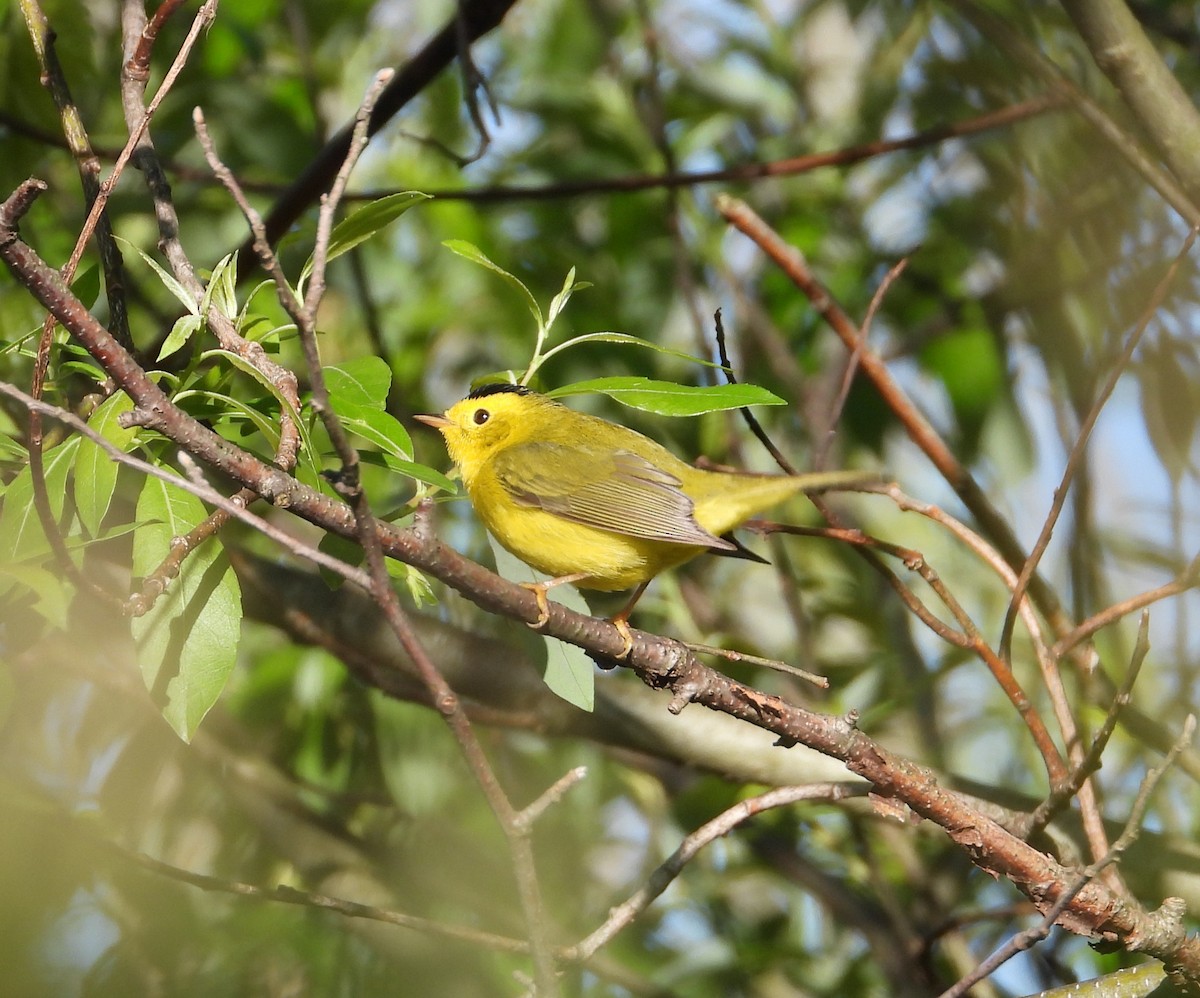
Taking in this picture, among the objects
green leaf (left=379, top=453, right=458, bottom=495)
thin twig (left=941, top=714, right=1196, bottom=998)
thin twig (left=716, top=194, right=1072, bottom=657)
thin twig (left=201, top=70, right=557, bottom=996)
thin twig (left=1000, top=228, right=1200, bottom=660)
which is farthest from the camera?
thin twig (left=716, top=194, right=1072, bottom=657)

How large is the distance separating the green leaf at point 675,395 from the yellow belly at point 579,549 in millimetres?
881

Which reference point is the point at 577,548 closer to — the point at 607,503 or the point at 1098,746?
the point at 607,503

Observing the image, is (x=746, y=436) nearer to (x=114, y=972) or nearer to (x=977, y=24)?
(x=977, y=24)

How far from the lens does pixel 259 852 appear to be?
3.93 m

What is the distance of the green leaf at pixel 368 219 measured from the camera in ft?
6.66

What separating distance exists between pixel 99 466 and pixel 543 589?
1006mm

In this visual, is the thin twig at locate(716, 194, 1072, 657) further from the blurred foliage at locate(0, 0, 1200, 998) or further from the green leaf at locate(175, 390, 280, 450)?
the green leaf at locate(175, 390, 280, 450)

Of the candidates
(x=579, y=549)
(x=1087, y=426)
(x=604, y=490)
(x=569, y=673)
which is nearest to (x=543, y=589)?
(x=569, y=673)

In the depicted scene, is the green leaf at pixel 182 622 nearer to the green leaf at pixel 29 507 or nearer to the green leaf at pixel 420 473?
the green leaf at pixel 29 507

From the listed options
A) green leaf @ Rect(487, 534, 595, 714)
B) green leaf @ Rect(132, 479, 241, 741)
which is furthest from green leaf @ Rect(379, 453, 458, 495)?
green leaf @ Rect(487, 534, 595, 714)

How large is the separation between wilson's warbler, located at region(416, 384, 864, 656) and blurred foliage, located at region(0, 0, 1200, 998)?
37cm

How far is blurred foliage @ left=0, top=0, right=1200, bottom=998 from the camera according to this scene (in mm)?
3314

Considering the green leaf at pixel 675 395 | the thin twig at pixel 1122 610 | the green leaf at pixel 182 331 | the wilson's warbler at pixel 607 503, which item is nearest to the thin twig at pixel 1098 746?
the thin twig at pixel 1122 610

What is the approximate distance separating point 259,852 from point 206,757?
364 mm
